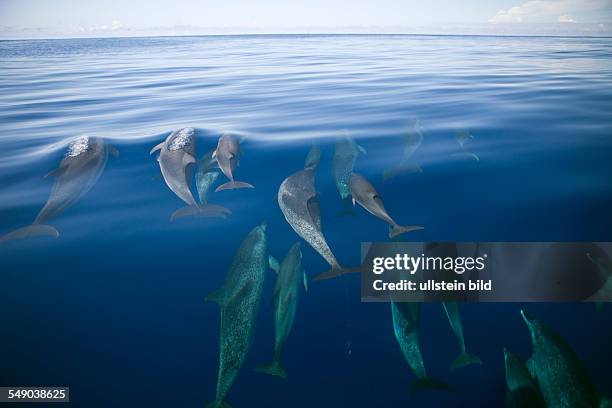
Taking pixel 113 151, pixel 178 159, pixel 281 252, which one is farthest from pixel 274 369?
pixel 113 151

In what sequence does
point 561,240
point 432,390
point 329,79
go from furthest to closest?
point 329,79
point 561,240
point 432,390

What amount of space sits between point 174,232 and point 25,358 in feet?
4.15

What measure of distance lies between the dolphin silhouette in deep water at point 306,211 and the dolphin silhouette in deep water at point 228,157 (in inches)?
14.0

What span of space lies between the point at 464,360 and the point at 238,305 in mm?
1537

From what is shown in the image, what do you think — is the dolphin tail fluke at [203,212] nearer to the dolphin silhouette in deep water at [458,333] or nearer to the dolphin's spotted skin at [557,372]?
the dolphin silhouette in deep water at [458,333]

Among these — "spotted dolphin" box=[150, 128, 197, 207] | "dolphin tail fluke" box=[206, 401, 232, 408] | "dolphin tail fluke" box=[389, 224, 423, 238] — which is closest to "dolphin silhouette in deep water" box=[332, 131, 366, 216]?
"dolphin tail fluke" box=[389, 224, 423, 238]

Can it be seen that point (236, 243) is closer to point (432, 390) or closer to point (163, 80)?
point (432, 390)

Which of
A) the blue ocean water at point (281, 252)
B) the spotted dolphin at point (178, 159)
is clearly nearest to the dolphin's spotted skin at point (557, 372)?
the blue ocean water at point (281, 252)

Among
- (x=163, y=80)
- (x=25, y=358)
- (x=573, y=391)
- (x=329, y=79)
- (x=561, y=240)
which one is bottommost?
(x=573, y=391)

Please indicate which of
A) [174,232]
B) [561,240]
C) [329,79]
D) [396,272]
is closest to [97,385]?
[174,232]

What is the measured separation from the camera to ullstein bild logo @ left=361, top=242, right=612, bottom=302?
2.74 meters

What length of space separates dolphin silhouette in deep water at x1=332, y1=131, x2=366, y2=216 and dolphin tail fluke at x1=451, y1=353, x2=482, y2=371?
4.24 feet

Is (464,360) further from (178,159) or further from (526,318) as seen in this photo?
(178,159)

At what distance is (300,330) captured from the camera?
2.66 metres
